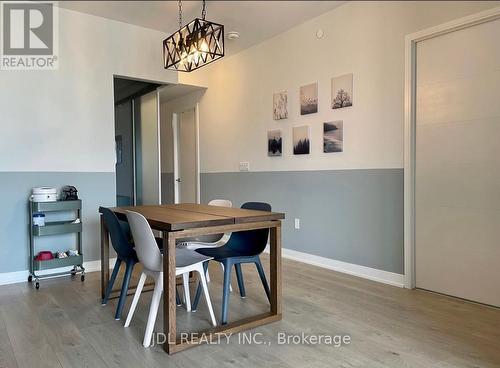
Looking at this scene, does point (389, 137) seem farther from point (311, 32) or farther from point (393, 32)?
point (311, 32)

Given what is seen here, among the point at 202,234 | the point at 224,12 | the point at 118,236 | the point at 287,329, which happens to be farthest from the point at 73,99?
the point at 287,329

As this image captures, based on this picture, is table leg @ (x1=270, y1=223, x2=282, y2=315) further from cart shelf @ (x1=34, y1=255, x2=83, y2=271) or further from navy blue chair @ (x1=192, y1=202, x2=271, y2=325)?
cart shelf @ (x1=34, y1=255, x2=83, y2=271)

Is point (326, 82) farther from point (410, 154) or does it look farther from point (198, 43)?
point (198, 43)

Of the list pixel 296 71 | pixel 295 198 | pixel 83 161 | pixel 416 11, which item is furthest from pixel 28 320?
pixel 416 11

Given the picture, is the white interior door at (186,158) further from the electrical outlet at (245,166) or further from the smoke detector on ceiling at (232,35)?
the smoke detector on ceiling at (232,35)

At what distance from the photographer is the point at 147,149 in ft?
17.7

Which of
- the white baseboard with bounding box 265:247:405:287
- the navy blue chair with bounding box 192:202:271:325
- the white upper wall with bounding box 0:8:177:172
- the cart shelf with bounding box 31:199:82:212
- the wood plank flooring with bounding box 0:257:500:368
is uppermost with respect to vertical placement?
the white upper wall with bounding box 0:8:177:172

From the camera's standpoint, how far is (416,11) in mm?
3139

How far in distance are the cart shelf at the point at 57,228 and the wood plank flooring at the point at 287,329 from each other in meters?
0.48

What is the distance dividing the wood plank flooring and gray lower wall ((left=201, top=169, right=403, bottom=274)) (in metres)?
0.38

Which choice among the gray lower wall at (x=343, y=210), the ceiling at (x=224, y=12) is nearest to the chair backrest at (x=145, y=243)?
the gray lower wall at (x=343, y=210)

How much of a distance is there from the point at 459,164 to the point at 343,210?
1.19 m

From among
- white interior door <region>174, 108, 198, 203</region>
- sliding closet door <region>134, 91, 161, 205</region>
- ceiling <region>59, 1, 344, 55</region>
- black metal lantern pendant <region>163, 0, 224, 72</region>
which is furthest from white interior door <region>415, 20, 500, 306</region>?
white interior door <region>174, 108, 198, 203</region>

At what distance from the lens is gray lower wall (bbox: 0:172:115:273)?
3562 mm
